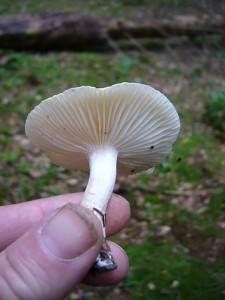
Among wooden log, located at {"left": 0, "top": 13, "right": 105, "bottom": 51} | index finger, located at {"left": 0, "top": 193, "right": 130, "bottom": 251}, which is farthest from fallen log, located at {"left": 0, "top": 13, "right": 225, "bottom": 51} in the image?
index finger, located at {"left": 0, "top": 193, "right": 130, "bottom": 251}

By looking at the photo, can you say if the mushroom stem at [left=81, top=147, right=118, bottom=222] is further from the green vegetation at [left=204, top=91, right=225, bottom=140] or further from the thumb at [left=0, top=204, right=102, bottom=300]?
the green vegetation at [left=204, top=91, right=225, bottom=140]

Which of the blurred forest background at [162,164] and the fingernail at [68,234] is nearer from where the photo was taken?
the fingernail at [68,234]

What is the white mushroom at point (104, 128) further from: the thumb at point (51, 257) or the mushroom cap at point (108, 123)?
the thumb at point (51, 257)

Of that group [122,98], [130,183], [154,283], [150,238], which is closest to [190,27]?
[130,183]

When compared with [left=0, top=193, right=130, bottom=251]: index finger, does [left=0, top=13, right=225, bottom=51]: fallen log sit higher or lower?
higher

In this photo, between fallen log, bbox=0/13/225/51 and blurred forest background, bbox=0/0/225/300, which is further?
fallen log, bbox=0/13/225/51

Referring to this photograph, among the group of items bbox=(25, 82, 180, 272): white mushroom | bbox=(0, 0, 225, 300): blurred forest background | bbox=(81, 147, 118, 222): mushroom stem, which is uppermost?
bbox=(25, 82, 180, 272): white mushroom

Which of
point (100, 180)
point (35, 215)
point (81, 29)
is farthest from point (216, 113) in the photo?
point (100, 180)

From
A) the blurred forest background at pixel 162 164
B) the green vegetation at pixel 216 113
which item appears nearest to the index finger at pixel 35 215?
the blurred forest background at pixel 162 164
